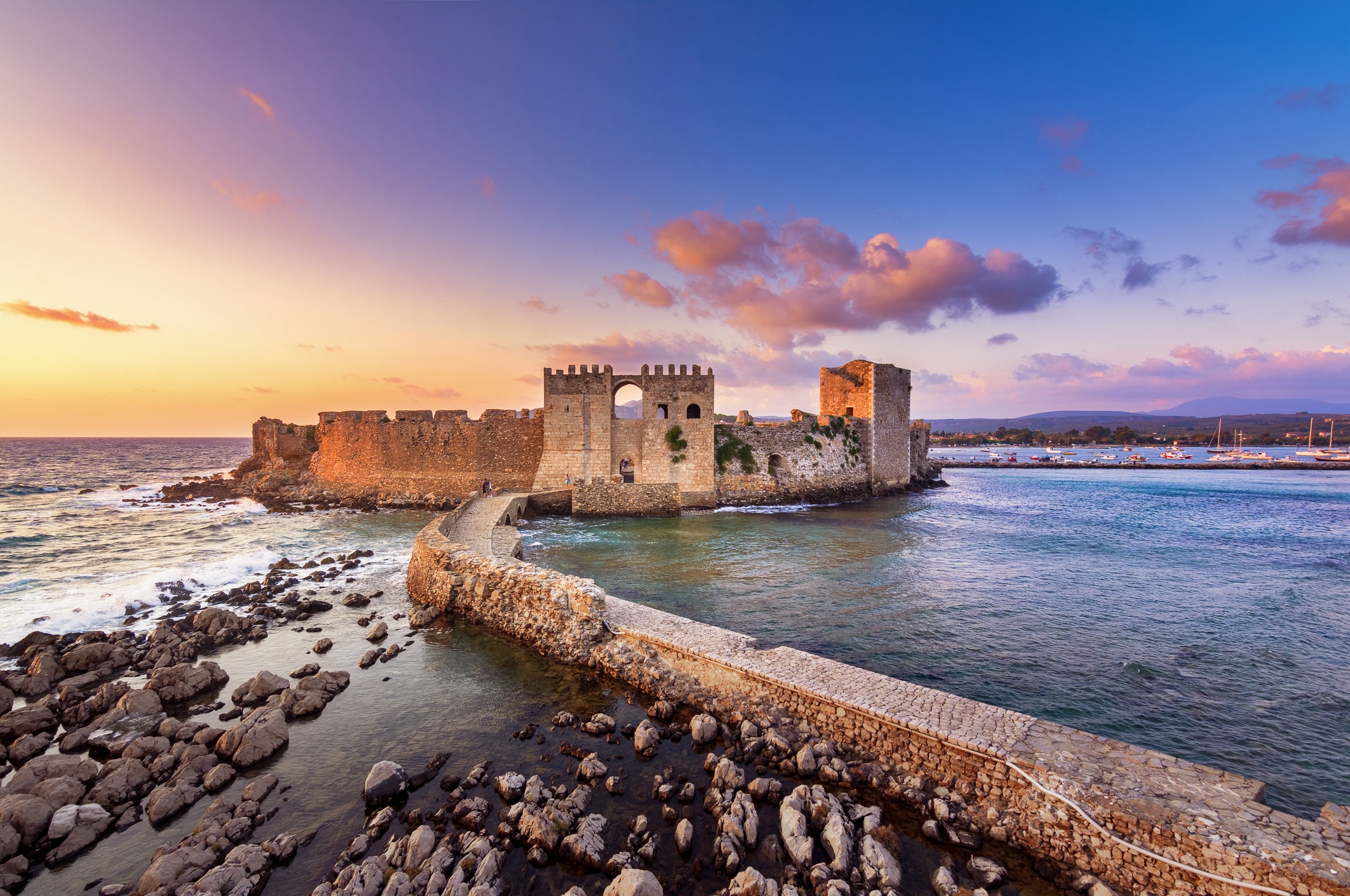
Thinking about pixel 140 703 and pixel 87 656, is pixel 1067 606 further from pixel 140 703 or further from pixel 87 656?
pixel 87 656

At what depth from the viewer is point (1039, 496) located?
32.8 meters

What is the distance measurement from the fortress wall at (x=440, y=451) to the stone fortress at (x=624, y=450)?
5cm

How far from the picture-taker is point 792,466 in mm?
26047

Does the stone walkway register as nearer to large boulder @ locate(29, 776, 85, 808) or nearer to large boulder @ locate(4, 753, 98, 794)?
large boulder @ locate(4, 753, 98, 794)

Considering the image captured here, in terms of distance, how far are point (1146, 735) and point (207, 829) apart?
32.3ft

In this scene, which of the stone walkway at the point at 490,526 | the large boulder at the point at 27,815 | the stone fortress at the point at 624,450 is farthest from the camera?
the stone fortress at the point at 624,450

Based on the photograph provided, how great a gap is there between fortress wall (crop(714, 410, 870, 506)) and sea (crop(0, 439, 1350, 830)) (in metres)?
1.11

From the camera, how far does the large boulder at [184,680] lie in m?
7.10

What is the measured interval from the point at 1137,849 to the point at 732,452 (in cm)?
2142

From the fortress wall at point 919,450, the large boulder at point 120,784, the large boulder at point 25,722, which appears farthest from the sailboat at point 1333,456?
the large boulder at point 25,722

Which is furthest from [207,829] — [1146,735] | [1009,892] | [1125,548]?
[1125,548]

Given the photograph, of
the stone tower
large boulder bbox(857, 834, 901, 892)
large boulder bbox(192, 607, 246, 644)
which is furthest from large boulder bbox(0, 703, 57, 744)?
the stone tower

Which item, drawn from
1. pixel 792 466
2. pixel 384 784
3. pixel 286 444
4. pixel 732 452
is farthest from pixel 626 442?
pixel 286 444

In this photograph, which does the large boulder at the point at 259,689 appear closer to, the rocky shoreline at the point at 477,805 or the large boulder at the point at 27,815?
the rocky shoreline at the point at 477,805
